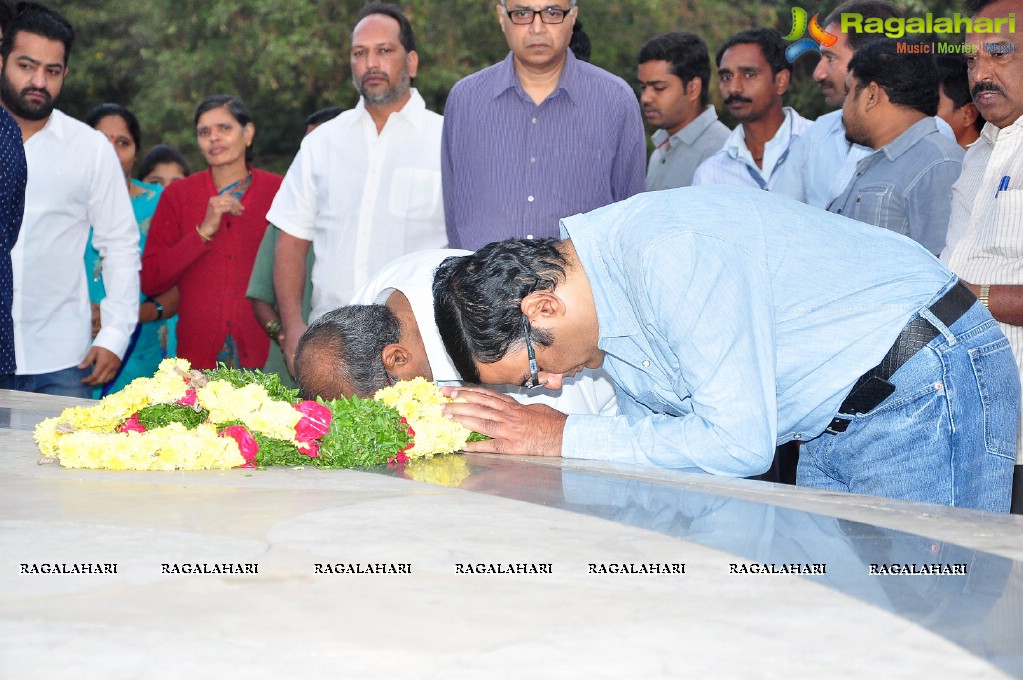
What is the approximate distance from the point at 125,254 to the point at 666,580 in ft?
15.6

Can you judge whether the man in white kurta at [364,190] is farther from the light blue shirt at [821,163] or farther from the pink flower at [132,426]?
the pink flower at [132,426]

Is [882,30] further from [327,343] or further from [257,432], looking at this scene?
[257,432]

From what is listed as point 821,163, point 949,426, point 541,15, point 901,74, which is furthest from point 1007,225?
point 541,15

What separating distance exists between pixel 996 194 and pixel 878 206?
1.90 feet

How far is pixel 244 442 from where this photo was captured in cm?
323

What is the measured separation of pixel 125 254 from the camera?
6.17 metres

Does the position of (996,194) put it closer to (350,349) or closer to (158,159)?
(350,349)

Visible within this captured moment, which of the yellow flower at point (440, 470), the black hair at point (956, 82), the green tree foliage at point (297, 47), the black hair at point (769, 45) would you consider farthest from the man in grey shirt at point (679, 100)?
the green tree foliage at point (297, 47)

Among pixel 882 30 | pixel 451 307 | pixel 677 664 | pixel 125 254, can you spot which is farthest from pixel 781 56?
pixel 677 664

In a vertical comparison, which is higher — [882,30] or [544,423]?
[882,30]

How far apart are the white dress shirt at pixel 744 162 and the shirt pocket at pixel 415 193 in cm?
142

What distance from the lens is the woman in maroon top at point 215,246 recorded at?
6.80 m

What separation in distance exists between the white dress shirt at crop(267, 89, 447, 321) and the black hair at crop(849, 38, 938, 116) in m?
2.24

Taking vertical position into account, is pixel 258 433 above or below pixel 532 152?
below
